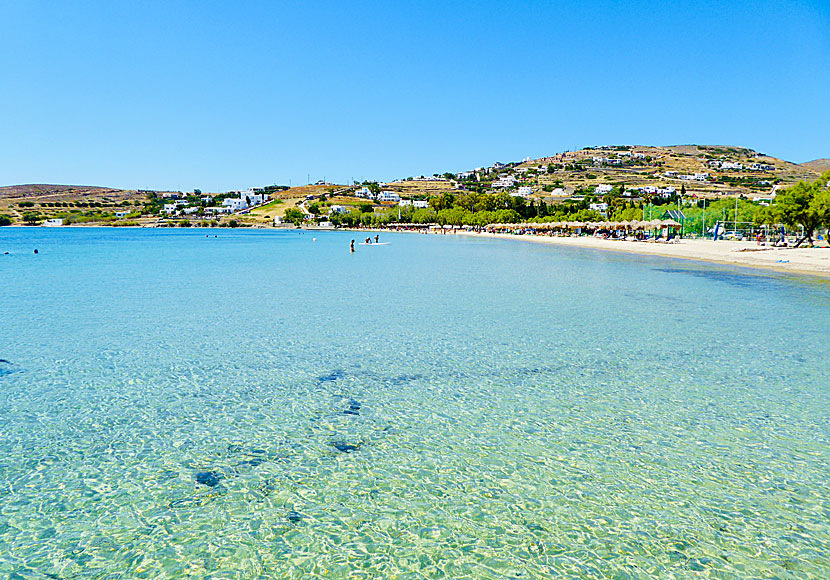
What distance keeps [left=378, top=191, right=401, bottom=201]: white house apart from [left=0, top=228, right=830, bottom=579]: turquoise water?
16412cm

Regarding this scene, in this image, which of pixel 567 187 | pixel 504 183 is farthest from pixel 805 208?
pixel 504 183

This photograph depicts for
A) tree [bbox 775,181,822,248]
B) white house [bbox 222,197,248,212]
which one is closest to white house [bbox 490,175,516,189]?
white house [bbox 222,197,248,212]

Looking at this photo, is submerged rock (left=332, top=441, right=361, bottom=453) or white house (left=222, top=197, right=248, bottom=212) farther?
white house (left=222, top=197, right=248, bottom=212)

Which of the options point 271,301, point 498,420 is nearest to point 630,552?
point 498,420

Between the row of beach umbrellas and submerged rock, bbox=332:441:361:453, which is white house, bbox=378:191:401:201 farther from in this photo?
submerged rock, bbox=332:441:361:453

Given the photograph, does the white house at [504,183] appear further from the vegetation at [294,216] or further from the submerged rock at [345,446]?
the submerged rock at [345,446]

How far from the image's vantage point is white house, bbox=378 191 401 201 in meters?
174

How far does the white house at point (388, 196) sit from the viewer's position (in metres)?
174

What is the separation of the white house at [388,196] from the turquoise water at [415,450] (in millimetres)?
164117

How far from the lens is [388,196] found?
17725 centimetres

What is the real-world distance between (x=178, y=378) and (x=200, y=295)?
1074 centimetres

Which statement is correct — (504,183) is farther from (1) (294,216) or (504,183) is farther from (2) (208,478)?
(2) (208,478)

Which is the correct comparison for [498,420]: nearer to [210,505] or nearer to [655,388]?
[655,388]

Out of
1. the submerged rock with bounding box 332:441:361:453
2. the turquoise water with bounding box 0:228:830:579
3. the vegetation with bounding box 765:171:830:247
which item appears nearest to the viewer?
the turquoise water with bounding box 0:228:830:579
